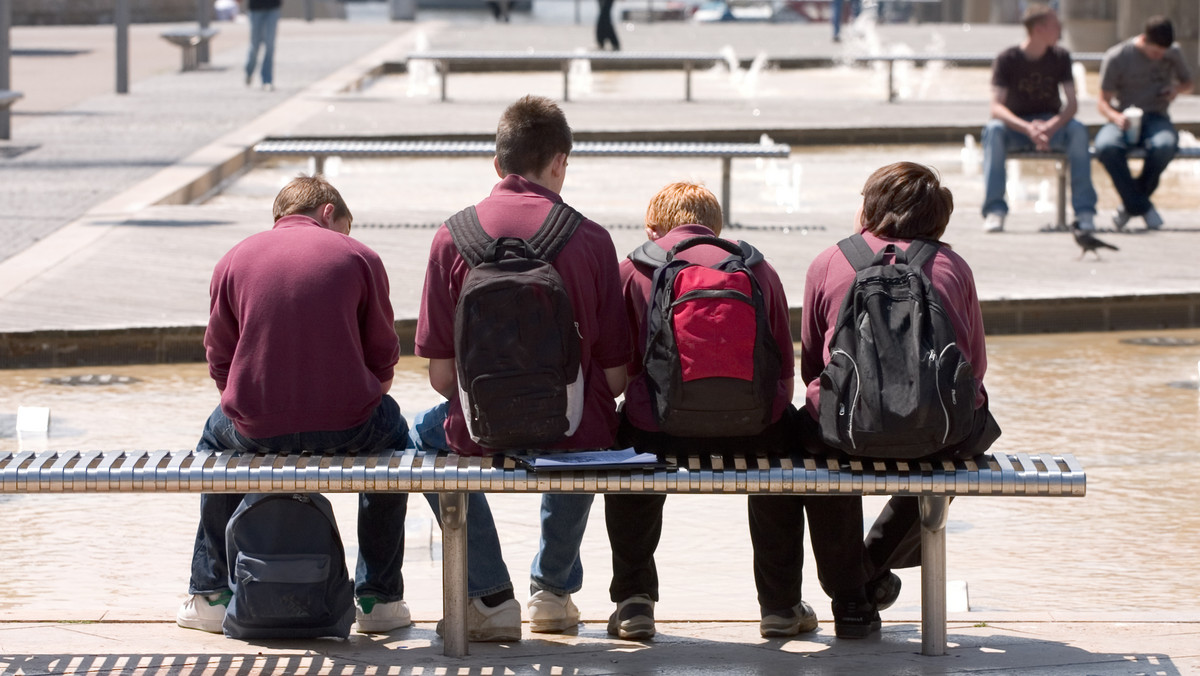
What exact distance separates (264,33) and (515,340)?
18791 millimetres

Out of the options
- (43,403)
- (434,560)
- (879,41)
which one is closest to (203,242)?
(43,403)

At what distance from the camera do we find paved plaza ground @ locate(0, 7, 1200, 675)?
4.27 metres

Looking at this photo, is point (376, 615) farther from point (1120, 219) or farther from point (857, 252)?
point (1120, 219)

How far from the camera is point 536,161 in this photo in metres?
4.39

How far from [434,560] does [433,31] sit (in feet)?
98.9

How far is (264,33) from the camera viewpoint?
72.6ft

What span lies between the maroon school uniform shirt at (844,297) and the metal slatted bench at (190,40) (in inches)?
809

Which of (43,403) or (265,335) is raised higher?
(265,335)

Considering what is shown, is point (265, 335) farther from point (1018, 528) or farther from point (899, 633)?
point (1018, 528)

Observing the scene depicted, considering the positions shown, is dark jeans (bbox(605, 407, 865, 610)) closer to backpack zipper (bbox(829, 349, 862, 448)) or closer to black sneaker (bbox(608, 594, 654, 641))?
black sneaker (bbox(608, 594, 654, 641))

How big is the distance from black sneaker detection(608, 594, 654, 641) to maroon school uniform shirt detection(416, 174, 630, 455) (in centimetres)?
41


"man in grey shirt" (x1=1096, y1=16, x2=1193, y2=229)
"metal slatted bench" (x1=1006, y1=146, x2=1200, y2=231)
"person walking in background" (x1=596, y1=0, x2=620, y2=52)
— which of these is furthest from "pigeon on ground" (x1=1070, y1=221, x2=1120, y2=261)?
"person walking in background" (x1=596, y1=0, x2=620, y2=52)

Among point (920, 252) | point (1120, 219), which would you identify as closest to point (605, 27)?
point (1120, 219)

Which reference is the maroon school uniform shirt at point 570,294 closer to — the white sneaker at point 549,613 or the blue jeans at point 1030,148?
the white sneaker at point 549,613
